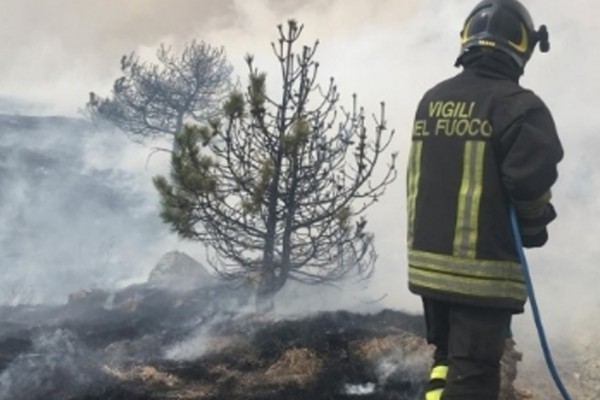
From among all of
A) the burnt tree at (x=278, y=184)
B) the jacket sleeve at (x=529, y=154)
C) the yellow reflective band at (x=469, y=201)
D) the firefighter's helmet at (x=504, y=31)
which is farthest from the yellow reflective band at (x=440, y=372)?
the burnt tree at (x=278, y=184)

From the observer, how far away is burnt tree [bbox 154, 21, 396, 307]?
6859mm

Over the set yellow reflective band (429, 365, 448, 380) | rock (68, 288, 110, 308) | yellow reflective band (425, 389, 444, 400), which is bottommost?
yellow reflective band (425, 389, 444, 400)

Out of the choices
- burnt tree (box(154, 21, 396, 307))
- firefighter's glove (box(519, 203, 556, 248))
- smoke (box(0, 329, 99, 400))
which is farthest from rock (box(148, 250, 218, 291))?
firefighter's glove (box(519, 203, 556, 248))

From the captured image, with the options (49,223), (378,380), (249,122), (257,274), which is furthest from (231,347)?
(49,223)

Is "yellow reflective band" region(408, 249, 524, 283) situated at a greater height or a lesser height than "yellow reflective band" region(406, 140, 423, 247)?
lesser

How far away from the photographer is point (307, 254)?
761 cm

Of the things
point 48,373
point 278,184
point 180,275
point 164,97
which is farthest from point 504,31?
point 164,97

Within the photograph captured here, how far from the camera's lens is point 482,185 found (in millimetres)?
2383

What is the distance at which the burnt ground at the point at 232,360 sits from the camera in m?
4.62

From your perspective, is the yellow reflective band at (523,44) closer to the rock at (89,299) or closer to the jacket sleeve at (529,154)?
the jacket sleeve at (529,154)

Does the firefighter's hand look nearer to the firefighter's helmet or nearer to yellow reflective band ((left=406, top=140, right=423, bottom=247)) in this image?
yellow reflective band ((left=406, top=140, right=423, bottom=247))

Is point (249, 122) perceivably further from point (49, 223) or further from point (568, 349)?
point (49, 223)

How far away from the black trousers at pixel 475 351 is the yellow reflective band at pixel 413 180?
15.0 inches

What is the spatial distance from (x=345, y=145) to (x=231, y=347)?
3.06 m
